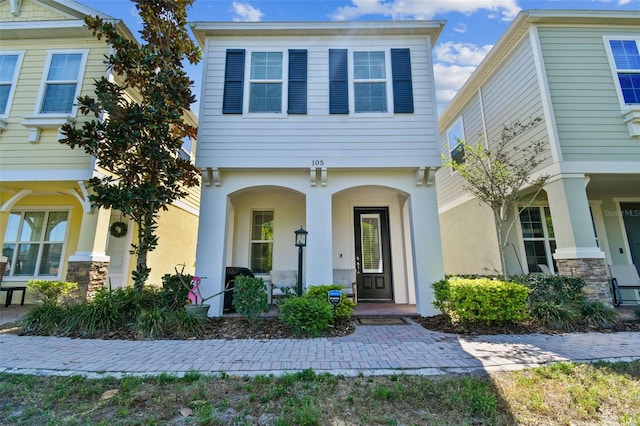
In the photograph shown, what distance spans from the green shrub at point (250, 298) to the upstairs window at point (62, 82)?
6336 millimetres

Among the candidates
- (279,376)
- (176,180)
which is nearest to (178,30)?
(176,180)

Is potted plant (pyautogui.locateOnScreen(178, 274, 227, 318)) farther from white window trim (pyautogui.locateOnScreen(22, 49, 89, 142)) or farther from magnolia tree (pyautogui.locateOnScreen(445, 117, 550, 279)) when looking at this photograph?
magnolia tree (pyautogui.locateOnScreen(445, 117, 550, 279))

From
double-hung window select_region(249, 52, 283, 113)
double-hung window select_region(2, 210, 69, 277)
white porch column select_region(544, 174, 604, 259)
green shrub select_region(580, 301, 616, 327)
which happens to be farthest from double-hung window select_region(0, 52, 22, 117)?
green shrub select_region(580, 301, 616, 327)

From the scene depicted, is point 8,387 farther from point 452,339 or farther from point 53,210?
point 53,210

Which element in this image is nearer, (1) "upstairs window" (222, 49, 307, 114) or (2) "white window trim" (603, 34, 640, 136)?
(2) "white window trim" (603, 34, 640, 136)

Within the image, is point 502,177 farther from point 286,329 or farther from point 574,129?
point 286,329

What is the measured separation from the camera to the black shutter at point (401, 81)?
655 centimetres

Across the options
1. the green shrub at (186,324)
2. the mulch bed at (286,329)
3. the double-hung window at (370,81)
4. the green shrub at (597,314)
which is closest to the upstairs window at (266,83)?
the double-hung window at (370,81)

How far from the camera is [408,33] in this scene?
22.3 ft

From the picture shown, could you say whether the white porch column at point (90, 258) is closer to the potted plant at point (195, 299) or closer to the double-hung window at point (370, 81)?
the potted plant at point (195, 299)

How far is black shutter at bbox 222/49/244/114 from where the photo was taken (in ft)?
21.5

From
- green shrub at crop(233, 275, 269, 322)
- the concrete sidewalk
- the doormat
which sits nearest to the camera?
the concrete sidewalk

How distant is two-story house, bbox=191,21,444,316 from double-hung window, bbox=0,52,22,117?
481cm

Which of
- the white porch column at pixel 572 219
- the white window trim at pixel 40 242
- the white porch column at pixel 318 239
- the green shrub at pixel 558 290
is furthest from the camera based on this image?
the white window trim at pixel 40 242
